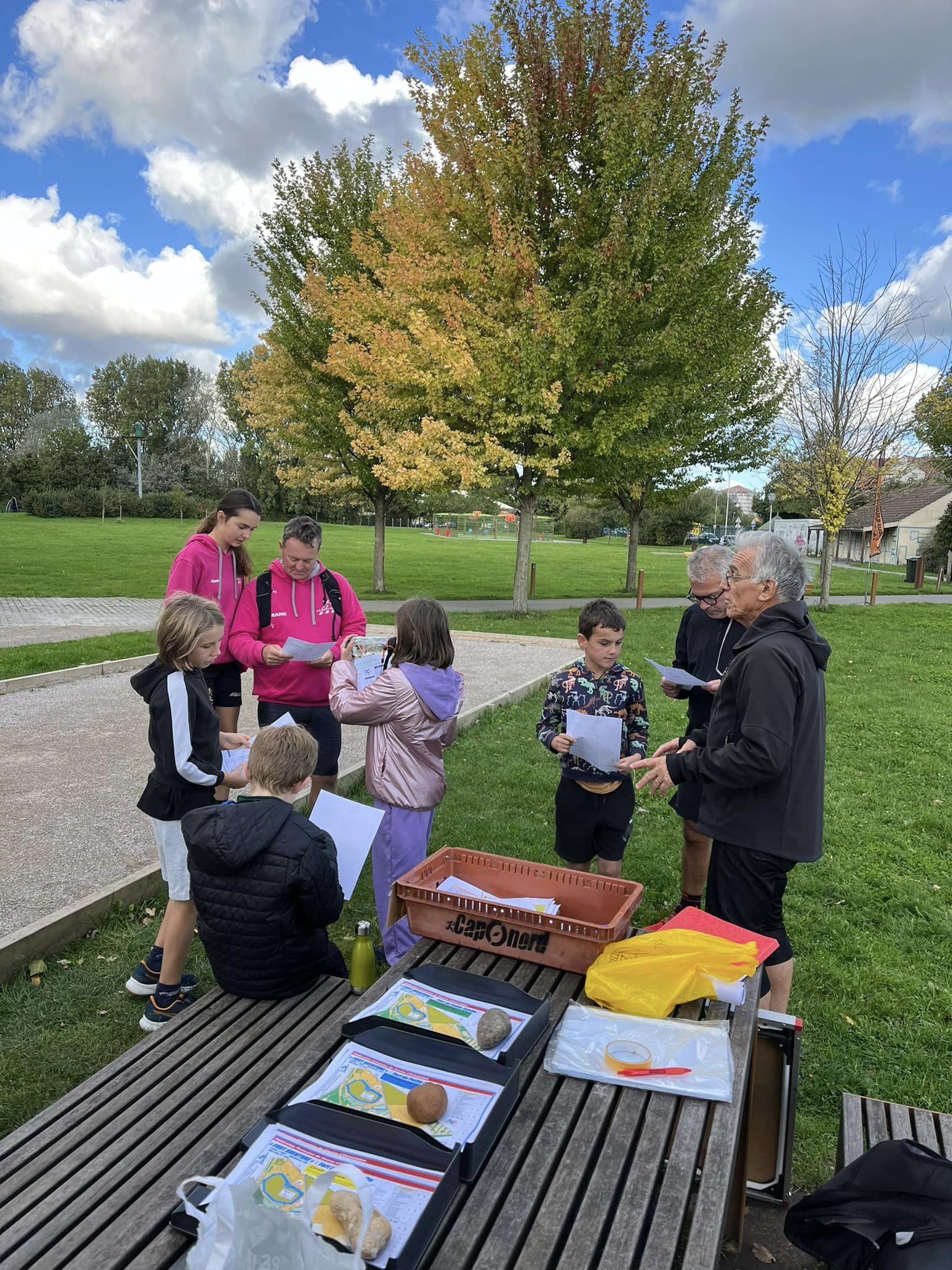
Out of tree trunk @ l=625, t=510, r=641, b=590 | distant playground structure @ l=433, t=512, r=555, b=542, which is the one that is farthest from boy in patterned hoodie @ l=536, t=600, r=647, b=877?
distant playground structure @ l=433, t=512, r=555, b=542

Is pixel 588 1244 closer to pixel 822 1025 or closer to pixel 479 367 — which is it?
pixel 822 1025

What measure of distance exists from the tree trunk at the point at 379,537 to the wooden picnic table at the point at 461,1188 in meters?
18.0

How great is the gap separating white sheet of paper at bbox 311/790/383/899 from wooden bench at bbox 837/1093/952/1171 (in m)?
1.92

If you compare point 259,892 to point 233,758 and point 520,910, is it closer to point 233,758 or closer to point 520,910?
point 520,910

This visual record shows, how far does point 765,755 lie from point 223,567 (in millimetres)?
3561

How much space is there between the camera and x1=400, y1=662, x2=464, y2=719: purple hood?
3660 millimetres

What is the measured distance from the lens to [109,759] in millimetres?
7070

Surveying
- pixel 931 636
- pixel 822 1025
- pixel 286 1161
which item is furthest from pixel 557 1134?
pixel 931 636

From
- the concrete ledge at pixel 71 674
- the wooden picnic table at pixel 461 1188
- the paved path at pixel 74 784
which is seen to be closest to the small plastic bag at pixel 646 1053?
the wooden picnic table at pixel 461 1188

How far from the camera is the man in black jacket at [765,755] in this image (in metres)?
2.97

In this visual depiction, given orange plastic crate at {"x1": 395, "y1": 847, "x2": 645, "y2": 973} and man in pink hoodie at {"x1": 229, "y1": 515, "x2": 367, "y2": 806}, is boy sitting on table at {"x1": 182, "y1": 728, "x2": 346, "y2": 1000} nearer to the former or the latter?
orange plastic crate at {"x1": 395, "y1": 847, "x2": 645, "y2": 973}

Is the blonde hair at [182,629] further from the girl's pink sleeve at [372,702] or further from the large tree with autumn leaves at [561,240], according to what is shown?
the large tree with autumn leaves at [561,240]

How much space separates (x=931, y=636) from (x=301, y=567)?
15.1 meters

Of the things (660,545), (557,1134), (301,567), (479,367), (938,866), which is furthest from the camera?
(660,545)
